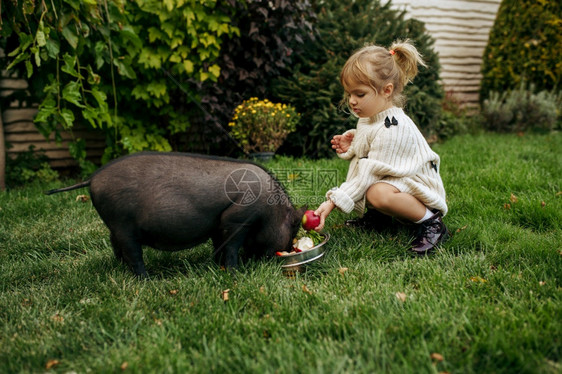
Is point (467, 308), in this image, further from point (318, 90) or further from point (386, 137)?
point (318, 90)

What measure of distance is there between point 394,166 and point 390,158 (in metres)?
0.06

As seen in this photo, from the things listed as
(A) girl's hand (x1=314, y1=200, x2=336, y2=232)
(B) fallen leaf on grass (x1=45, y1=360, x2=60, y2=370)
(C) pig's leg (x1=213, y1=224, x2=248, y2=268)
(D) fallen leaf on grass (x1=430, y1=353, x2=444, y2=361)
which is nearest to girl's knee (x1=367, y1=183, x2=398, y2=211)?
(A) girl's hand (x1=314, y1=200, x2=336, y2=232)

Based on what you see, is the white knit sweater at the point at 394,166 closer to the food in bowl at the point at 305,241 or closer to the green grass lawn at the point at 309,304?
the food in bowl at the point at 305,241

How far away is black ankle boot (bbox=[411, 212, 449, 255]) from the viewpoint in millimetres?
2835

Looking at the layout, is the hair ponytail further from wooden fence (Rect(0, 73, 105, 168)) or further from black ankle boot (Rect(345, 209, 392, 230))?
wooden fence (Rect(0, 73, 105, 168))

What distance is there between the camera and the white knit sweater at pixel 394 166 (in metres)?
2.78

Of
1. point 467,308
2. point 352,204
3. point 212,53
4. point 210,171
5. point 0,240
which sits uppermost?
point 212,53

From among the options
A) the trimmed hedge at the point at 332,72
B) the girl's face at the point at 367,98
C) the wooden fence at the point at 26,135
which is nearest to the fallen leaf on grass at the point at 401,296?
the girl's face at the point at 367,98

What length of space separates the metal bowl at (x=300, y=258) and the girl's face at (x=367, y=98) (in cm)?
95

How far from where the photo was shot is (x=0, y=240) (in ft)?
10.6

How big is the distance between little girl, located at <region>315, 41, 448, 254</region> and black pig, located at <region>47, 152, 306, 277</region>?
0.47 meters

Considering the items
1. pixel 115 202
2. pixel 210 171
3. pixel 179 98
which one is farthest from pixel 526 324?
pixel 179 98

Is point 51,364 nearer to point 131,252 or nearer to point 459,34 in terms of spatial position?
point 131,252

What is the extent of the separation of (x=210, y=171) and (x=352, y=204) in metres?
0.96
